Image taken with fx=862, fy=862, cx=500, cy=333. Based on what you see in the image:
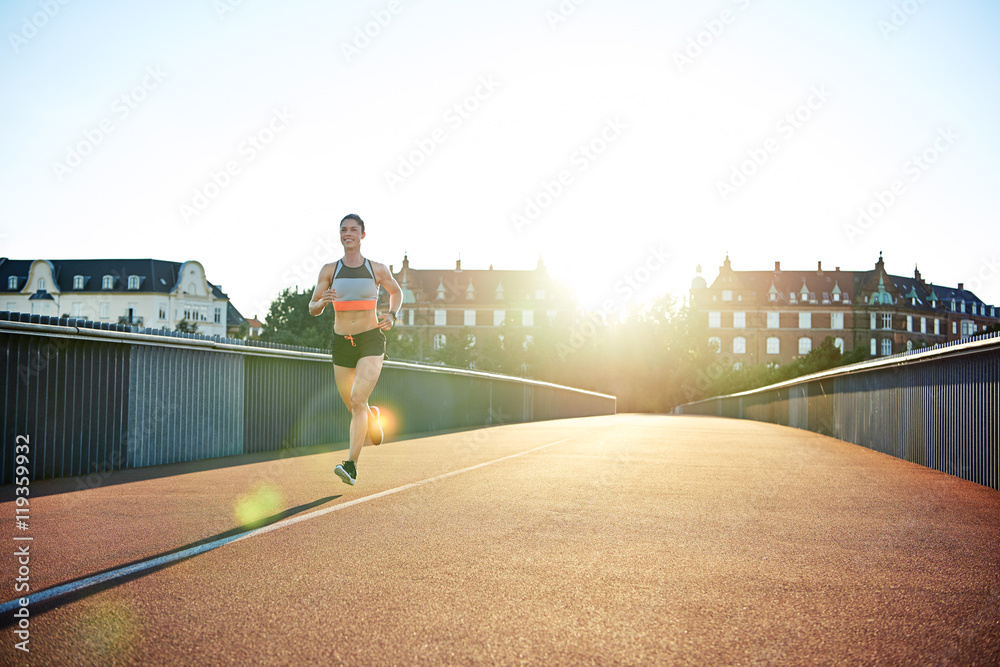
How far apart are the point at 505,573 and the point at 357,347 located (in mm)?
3676

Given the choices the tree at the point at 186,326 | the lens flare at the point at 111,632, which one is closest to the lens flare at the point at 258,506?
the lens flare at the point at 111,632

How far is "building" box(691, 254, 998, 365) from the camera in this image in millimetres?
107688

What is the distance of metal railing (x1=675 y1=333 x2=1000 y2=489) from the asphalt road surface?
0.72m

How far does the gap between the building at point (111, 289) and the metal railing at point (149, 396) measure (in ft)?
302

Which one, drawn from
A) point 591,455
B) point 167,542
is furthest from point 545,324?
point 167,542

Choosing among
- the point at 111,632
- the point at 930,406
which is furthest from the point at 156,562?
the point at 930,406

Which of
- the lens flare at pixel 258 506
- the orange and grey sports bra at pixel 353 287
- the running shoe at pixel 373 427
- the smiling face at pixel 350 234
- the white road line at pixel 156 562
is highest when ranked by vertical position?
the smiling face at pixel 350 234

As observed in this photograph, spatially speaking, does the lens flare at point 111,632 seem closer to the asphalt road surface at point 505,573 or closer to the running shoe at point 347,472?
the asphalt road surface at point 505,573

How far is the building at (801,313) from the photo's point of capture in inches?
4240

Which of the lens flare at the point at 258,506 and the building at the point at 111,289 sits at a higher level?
the building at the point at 111,289

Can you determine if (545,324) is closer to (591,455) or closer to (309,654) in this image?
(591,455)

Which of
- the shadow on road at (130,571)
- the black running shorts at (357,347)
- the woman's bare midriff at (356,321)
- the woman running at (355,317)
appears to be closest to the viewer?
the shadow on road at (130,571)

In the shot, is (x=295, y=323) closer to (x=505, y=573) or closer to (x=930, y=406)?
(x=930, y=406)

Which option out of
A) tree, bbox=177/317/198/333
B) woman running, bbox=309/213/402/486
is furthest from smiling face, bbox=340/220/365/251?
tree, bbox=177/317/198/333
